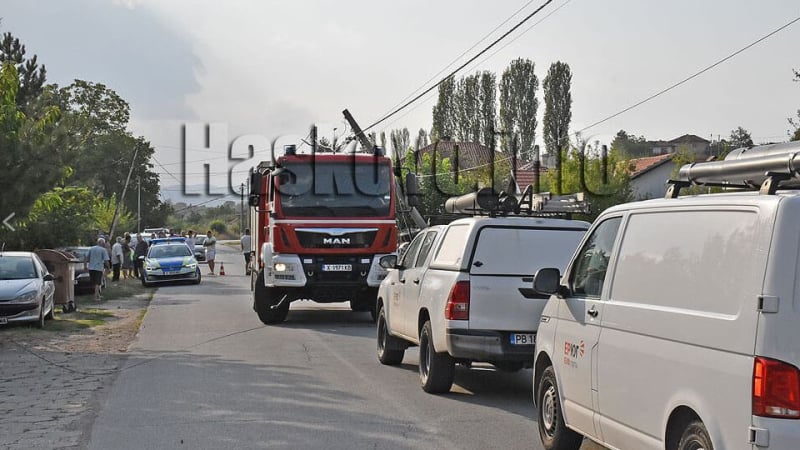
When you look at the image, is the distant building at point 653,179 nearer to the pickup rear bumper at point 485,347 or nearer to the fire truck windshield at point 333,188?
the fire truck windshield at point 333,188

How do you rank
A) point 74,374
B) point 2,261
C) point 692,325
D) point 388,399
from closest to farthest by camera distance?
point 692,325 → point 388,399 → point 74,374 → point 2,261

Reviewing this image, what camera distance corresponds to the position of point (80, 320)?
2103cm

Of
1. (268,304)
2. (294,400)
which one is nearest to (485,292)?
(294,400)

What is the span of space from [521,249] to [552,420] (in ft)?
9.96

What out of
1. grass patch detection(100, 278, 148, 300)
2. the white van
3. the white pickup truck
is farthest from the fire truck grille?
the white van

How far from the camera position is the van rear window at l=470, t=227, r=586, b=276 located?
10.5 m

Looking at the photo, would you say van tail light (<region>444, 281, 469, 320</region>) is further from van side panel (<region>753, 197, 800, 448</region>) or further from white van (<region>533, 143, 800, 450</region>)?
van side panel (<region>753, 197, 800, 448</region>)

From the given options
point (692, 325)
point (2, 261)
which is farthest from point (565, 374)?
point (2, 261)

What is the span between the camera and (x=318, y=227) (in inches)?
773

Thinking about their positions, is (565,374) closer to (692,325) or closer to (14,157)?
(692,325)

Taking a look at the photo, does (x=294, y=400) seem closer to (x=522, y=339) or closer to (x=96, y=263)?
(x=522, y=339)

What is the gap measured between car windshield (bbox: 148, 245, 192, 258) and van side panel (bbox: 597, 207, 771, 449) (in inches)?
1205

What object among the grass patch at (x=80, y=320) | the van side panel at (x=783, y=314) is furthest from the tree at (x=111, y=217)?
the van side panel at (x=783, y=314)

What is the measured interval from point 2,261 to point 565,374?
14921 millimetres
